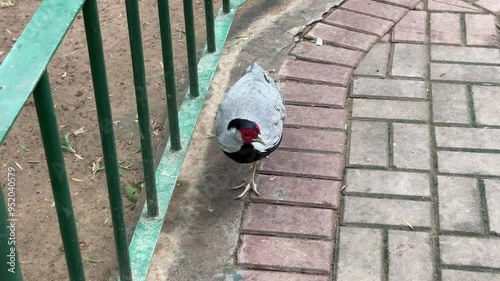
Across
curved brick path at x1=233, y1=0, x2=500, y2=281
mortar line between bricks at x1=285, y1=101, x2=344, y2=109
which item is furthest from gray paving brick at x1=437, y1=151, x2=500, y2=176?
mortar line between bricks at x1=285, y1=101, x2=344, y2=109

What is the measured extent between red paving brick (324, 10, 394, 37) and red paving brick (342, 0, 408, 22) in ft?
0.14

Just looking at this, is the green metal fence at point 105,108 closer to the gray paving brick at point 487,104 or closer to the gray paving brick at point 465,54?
the gray paving brick at point 465,54

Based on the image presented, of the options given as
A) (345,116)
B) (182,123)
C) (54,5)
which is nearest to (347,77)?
(345,116)

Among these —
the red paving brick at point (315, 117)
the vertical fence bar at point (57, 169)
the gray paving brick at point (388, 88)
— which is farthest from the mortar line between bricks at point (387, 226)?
the vertical fence bar at point (57, 169)

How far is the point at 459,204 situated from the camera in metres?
2.92

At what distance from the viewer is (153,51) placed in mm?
4078

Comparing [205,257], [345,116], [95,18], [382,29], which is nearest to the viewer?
[95,18]

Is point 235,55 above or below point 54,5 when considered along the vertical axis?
below

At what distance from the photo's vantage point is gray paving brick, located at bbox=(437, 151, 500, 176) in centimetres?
307

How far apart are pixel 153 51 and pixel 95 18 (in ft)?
6.73

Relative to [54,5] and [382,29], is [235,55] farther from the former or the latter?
[54,5]

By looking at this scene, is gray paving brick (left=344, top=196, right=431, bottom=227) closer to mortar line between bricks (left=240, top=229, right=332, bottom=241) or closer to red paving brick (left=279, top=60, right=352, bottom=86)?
mortar line between bricks (left=240, top=229, right=332, bottom=241)

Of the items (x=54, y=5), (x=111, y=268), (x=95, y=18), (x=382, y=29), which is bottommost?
(x=111, y=268)

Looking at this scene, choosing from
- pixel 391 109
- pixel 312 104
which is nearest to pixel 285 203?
pixel 312 104
